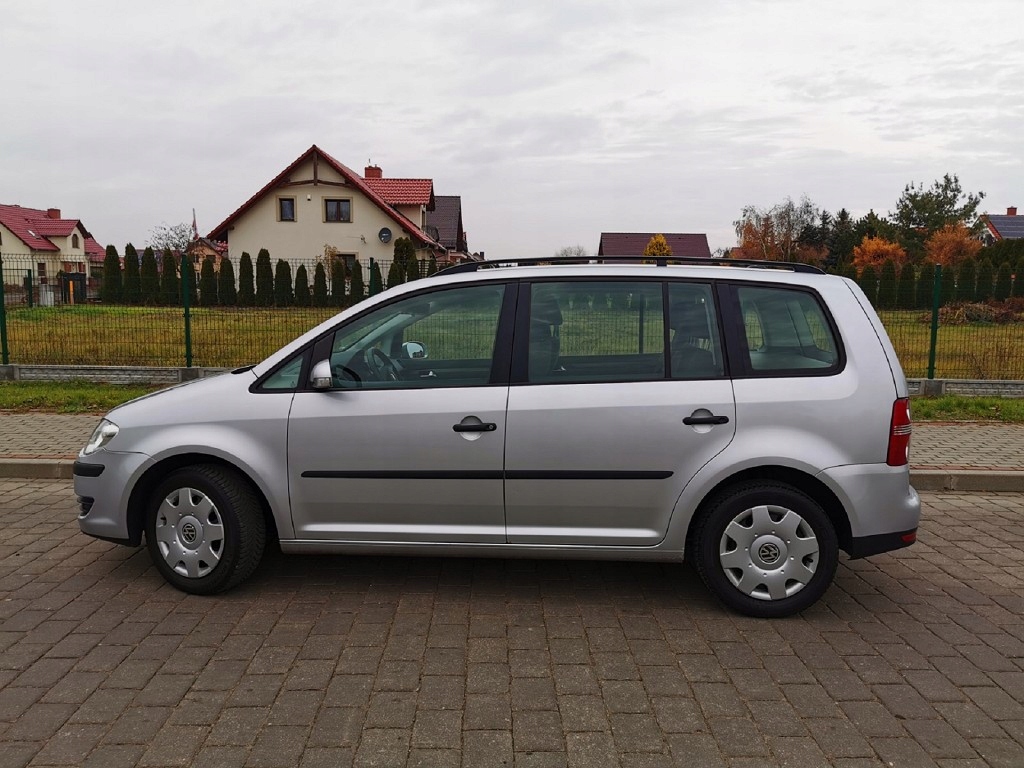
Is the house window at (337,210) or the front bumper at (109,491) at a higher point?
the house window at (337,210)

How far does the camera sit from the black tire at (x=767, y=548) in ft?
13.3

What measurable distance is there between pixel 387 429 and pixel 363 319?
25.4 inches

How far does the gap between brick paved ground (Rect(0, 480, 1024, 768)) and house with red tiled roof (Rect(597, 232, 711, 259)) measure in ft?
253

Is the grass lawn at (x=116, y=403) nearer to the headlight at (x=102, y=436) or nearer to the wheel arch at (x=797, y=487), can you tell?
the headlight at (x=102, y=436)

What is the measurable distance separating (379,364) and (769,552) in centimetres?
224

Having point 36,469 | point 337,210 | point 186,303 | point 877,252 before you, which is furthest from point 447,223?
point 36,469

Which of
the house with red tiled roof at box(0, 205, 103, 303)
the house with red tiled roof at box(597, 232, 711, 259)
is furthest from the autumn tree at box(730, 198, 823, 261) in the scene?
the house with red tiled roof at box(0, 205, 103, 303)

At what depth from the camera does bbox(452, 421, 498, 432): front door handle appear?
413 centimetres

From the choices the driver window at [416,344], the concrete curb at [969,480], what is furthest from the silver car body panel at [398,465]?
the concrete curb at [969,480]

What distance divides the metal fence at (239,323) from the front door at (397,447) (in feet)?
23.3

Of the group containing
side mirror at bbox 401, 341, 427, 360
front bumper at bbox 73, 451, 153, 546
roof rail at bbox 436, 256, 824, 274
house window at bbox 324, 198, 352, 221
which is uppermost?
house window at bbox 324, 198, 352, 221

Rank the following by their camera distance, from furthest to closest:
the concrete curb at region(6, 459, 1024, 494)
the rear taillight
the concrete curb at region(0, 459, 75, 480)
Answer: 1. the concrete curb at region(0, 459, 75, 480)
2. the concrete curb at region(6, 459, 1024, 494)
3. the rear taillight

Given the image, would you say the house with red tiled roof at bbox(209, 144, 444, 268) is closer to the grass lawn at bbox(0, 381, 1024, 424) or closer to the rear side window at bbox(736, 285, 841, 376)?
the grass lawn at bbox(0, 381, 1024, 424)

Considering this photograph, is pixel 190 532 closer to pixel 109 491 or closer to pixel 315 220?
pixel 109 491
